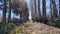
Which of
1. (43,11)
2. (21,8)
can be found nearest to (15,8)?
(21,8)

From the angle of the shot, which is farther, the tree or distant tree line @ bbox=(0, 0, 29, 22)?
the tree

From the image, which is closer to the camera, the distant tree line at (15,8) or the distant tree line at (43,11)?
the distant tree line at (15,8)

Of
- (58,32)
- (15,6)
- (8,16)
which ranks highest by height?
(15,6)

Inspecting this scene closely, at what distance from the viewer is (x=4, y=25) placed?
11.0 meters

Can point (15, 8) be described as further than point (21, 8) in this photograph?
No

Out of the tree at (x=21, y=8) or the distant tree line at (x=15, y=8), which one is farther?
the tree at (x=21, y=8)

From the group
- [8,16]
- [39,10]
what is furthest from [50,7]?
[8,16]

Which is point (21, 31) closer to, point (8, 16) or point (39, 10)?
point (8, 16)

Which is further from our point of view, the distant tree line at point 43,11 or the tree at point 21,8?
the tree at point 21,8

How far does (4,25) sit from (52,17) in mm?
9003

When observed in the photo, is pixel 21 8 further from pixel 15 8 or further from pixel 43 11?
pixel 43 11

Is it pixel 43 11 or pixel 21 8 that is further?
pixel 21 8

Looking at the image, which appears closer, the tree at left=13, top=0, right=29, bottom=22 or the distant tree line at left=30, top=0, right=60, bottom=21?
the distant tree line at left=30, top=0, right=60, bottom=21

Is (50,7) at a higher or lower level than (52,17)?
higher
